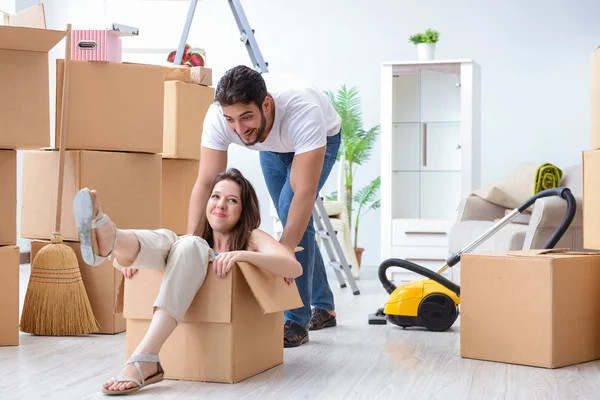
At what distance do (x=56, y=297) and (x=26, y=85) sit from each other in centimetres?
74

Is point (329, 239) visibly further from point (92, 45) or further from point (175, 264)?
point (175, 264)

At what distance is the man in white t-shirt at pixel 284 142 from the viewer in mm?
2234

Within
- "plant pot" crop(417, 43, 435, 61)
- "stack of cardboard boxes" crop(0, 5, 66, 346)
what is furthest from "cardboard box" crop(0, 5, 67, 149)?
"plant pot" crop(417, 43, 435, 61)

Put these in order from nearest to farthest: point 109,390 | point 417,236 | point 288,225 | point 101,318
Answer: point 109,390
point 288,225
point 101,318
point 417,236

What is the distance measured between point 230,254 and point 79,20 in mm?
5111

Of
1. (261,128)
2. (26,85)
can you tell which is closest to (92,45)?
(26,85)

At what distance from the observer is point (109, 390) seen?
1.90 m

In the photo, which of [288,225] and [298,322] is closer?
[288,225]

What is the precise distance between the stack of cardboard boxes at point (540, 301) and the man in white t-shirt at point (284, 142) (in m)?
0.54

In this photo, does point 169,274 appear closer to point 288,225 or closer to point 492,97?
point 288,225

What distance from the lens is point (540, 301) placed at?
7.52 ft

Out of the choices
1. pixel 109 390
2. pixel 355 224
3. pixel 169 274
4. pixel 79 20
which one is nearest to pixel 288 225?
pixel 169 274

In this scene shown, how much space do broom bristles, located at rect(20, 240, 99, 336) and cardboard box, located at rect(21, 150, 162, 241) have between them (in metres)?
0.14

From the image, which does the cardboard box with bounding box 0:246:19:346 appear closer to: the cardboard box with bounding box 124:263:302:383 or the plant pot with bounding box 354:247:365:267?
the cardboard box with bounding box 124:263:302:383
